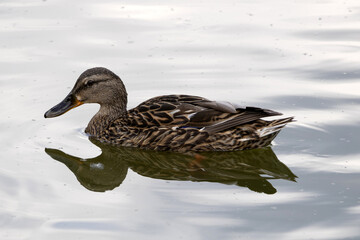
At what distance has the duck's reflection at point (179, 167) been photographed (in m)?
8.89

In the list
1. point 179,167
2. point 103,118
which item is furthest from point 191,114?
point 103,118

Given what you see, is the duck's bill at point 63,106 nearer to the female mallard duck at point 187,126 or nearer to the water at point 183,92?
the female mallard duck at point 187,126

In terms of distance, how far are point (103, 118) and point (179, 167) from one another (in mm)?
1642

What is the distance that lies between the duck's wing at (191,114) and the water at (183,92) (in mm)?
424

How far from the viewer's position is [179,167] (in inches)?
368

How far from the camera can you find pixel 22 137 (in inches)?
394

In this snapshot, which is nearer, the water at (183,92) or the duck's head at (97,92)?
the water at (183,92)

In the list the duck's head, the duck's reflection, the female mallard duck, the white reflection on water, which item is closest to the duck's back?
the female mallard duck

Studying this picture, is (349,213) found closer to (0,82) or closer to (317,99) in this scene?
(317,99)

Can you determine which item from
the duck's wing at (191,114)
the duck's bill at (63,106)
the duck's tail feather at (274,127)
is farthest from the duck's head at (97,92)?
the duck's tail feather at (274,127)

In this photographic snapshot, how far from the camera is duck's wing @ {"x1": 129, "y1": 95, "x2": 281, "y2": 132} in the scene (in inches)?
374

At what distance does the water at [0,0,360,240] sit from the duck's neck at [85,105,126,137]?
0.24 metres

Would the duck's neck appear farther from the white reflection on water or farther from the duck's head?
the white reflection on water

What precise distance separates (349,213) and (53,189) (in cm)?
320
